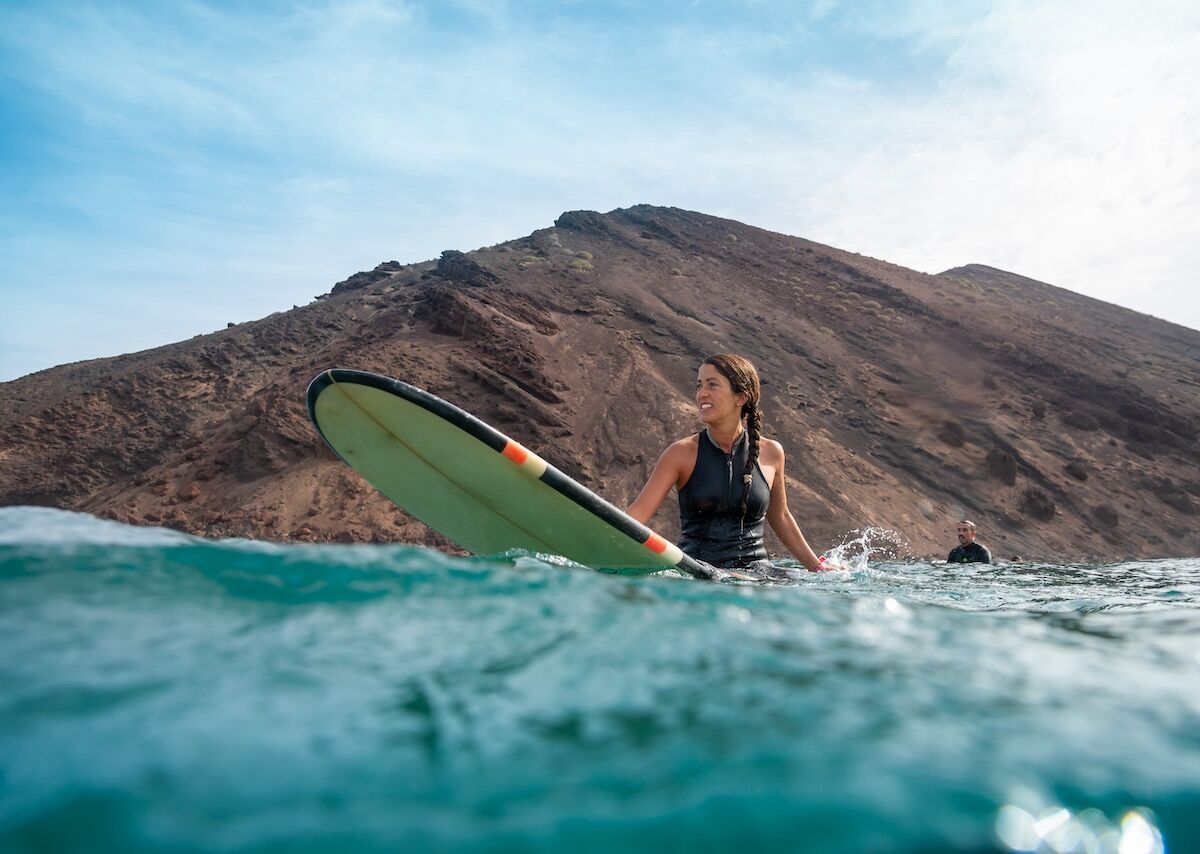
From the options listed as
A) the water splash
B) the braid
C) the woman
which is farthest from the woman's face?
the water splash

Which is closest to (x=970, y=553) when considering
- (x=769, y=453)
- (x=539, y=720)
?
(x=769, y=453)

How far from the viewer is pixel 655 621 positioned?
6.80 feet

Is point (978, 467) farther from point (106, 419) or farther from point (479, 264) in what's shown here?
point (106, 419)

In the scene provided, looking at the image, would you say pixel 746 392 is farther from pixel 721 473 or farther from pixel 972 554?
pixel 972 554

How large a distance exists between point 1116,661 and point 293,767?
6.10 feet

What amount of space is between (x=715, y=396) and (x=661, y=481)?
55 cm

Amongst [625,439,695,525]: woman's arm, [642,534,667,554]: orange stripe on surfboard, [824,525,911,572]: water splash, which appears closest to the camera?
[642,534,667,554]: orange stripe on surfboard

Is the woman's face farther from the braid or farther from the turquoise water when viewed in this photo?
the turquoise water

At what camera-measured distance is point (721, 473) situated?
432 cm

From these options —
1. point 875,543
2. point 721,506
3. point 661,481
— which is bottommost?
point 875,543

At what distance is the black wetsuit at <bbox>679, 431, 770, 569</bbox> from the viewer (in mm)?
4316

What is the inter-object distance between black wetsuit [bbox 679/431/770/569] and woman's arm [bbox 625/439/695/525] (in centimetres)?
10

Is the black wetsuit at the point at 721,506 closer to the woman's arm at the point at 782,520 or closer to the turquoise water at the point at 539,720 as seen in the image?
the woman's arm at the point at 782,520

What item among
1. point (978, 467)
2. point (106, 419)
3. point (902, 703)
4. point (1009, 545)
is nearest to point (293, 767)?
point (902, 703)
